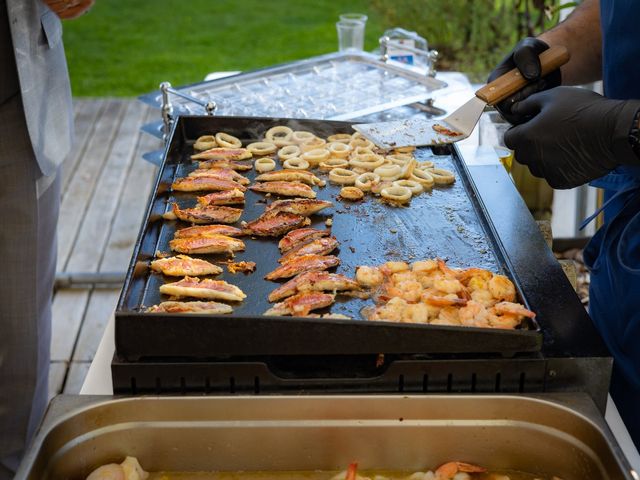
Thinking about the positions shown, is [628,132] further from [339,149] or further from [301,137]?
[301,137]

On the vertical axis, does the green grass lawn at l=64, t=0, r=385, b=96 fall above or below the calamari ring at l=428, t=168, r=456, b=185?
below

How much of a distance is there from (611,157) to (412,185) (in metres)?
0.56

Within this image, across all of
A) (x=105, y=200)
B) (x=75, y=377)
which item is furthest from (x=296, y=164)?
(x=105, y=200)

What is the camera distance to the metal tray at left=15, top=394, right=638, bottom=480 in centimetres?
136

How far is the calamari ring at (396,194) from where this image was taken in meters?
2.08

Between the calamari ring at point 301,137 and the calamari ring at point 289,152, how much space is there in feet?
0.14

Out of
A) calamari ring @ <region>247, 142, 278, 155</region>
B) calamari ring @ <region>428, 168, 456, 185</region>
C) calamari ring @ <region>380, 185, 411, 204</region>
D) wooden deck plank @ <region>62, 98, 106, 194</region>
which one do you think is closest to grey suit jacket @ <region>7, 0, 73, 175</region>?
calamari ring @ <region>247, 142, 278, 155</region>

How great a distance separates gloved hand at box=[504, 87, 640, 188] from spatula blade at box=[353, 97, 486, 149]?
10.4 inches

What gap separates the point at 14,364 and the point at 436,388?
1755mm

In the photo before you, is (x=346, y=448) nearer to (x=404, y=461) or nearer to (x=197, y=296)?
(x=404, y=461)

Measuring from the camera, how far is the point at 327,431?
54.2 inches

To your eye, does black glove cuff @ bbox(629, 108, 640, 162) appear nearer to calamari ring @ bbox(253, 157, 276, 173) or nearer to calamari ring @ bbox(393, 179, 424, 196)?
calamari ring @ bbox(393, 179, 424, 196)

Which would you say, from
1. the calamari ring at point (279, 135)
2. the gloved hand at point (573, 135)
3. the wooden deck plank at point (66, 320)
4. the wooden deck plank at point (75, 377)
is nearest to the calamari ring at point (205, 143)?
the calamari ring at point (279, 135)

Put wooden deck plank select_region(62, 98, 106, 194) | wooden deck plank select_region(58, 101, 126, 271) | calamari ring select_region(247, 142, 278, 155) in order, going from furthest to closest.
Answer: wooden deck plank select_region(62, 98, 106, 194) → wooden deck plank select_region(58, 101, 126, 271) → calamari ring select_region(247, 142, 278, 155)
